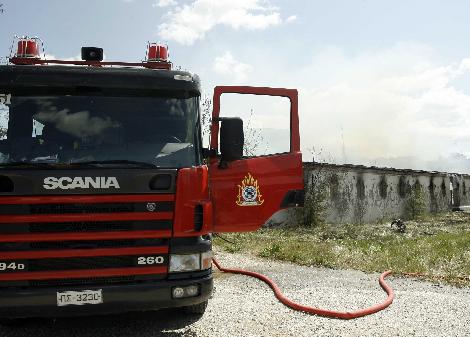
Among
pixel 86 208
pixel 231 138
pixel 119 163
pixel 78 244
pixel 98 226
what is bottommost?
pixel 78 244

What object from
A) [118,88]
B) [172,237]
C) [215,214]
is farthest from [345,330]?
[118,88]

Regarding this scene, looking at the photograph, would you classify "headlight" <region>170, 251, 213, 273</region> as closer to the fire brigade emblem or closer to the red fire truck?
the red fire truck

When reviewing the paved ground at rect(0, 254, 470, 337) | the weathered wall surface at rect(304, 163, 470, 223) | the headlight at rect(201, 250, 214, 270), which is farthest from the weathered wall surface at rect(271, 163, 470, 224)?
the headlight at rect(201, 250, 214, 270)

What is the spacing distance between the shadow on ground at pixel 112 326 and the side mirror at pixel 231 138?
1.93 m

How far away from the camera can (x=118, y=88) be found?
447cm

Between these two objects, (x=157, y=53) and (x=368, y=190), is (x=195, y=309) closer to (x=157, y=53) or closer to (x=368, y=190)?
(x=157, y=53)

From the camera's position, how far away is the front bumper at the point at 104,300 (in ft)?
12.7

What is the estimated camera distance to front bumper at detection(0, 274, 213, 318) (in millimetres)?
3861

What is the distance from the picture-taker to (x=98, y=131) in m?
4.33

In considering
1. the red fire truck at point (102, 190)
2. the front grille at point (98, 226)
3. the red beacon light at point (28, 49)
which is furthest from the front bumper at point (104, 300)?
the red beacon light at point (28, 49)

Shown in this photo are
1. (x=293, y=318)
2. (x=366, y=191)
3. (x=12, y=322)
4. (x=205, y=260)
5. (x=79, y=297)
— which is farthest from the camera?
(x=366, y=191)

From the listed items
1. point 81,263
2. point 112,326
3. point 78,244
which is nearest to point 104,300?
point 81,263

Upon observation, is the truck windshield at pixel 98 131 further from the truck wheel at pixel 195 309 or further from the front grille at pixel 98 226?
the truck wheel at pixel 195 309

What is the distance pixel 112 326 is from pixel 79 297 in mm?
1345
